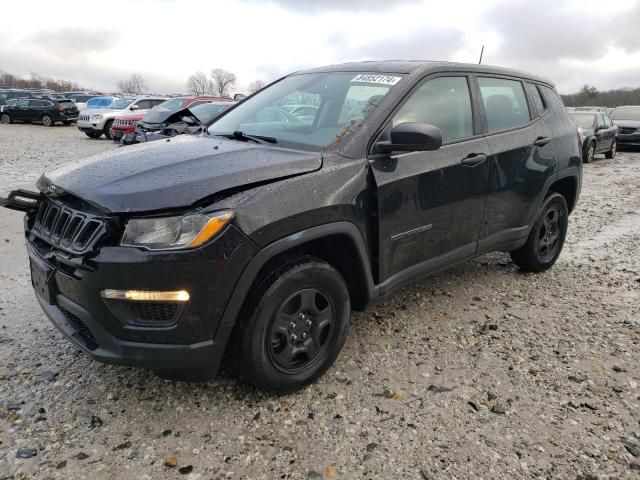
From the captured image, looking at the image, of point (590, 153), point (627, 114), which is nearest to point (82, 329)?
point (590, 153)

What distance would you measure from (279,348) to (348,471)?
0.71 meters

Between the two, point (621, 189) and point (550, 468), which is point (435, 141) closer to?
point (550, 468)

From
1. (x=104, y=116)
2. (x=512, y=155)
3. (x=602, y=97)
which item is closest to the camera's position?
(x=512, y=155)

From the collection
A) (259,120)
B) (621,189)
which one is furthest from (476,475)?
(621,189)

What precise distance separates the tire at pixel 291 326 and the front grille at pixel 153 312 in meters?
0.35

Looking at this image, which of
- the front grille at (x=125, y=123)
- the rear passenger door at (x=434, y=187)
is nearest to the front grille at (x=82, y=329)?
the rear passenger door at (x=434, y=187)

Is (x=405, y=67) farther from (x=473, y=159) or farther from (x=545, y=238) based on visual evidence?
(x=545, y=238)

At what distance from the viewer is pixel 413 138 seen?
2.76m

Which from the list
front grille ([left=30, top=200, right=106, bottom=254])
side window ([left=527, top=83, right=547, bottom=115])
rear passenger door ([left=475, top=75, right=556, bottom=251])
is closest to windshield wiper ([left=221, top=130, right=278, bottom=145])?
front grille ([left=30, top=200, right=106, bottom=254])

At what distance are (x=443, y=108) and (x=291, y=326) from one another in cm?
182

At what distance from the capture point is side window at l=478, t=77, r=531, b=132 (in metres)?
3.80

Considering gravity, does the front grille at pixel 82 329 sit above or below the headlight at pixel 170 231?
below

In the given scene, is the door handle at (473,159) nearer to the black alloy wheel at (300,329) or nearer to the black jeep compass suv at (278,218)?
the black jeep compass suv at (278,218)

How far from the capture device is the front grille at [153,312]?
2266 millimetres
